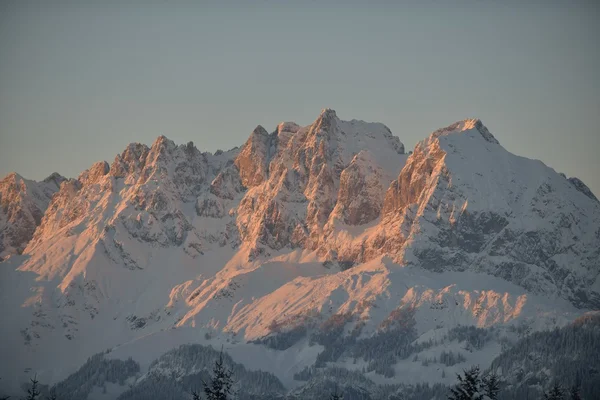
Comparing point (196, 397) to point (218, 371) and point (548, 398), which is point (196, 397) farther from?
point (548, 398)

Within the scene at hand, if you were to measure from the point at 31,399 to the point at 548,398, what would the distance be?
74.1 m

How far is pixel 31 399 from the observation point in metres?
187

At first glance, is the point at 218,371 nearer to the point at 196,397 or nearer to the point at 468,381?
the point at 196,397

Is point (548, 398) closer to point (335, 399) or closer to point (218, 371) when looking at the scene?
point (335, 399)

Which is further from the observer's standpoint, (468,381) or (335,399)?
(335,399)

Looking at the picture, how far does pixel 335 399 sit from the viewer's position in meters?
193

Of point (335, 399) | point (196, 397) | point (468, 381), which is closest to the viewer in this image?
point (468, 381)

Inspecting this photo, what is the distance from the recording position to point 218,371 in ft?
556

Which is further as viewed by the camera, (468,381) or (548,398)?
(548,398)

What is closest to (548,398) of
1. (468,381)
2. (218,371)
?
(468,381)

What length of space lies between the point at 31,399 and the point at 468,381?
6418 centimetres

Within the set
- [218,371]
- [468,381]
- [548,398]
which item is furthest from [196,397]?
[548,398]

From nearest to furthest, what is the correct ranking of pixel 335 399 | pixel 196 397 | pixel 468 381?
pixel 468 381, pixel 196 397, pixel 335 399

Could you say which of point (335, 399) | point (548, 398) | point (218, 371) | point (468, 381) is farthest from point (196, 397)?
point (548, 398)
